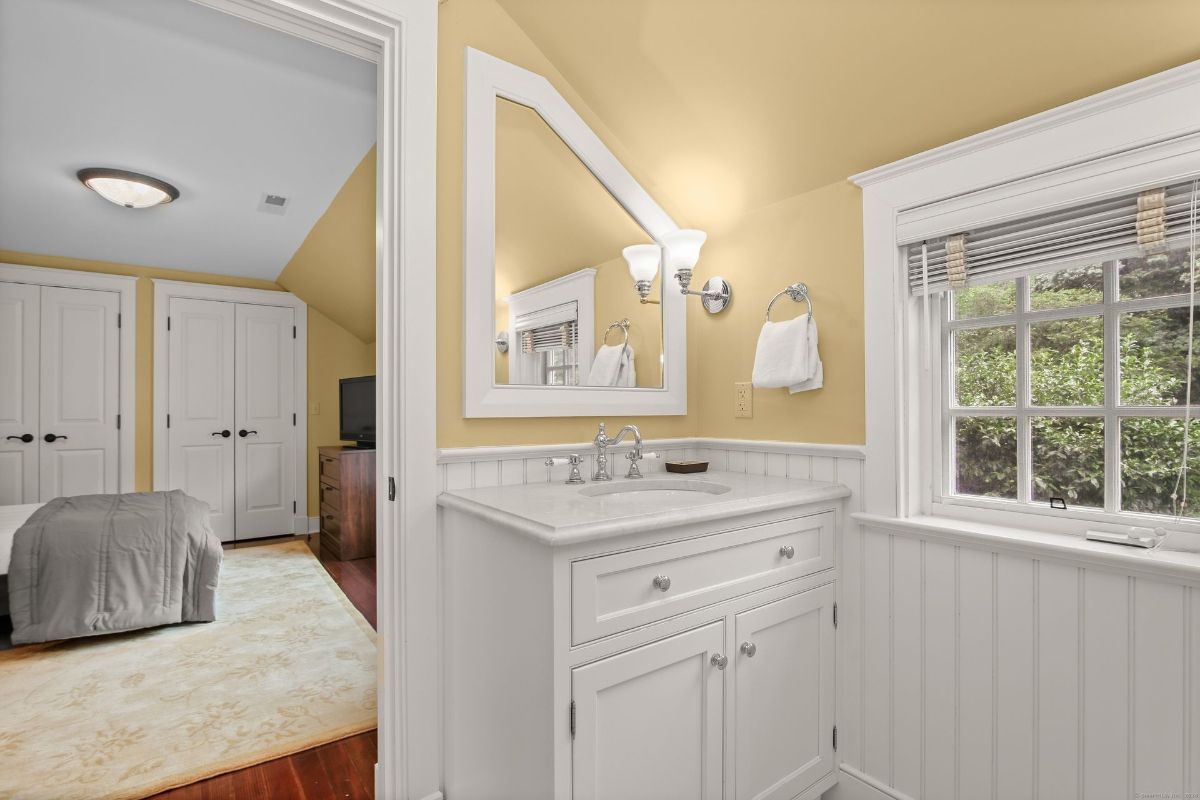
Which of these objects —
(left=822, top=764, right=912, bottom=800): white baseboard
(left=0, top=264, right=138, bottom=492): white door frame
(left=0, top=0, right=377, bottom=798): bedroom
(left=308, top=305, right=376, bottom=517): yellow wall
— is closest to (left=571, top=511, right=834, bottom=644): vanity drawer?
(left=822, top=764, right=912, bottom=800): white baseboard

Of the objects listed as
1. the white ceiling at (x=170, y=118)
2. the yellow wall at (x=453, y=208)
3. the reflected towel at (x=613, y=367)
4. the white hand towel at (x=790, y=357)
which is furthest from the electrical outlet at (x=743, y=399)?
the white ceiling at (x=170, y=118)

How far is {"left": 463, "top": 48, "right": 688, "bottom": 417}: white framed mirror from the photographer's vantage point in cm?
176

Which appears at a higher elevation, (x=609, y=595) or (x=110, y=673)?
(x=609, y=595)

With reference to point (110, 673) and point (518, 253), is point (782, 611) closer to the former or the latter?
point (518, 253)

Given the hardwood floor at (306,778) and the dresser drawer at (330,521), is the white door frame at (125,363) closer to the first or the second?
the dresser drawer at (330,521)

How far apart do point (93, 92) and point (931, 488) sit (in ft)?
11.2

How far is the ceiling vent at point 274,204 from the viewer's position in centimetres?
348

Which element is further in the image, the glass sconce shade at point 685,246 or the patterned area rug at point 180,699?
the glass sconce shade at point 685,246

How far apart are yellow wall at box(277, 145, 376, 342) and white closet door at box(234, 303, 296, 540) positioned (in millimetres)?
406

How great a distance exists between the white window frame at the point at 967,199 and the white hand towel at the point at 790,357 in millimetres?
177

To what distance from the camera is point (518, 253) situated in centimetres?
187

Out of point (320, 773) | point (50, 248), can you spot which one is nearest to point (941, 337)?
point (320, 773)

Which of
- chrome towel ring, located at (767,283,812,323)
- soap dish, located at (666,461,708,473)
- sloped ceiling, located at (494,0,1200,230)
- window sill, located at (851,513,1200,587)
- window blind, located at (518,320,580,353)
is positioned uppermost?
sloped ceiling, located at (494,0,1200,230)

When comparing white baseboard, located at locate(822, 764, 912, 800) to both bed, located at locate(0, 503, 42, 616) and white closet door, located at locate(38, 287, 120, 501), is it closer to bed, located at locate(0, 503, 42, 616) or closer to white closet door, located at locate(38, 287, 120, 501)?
bed, located at locate(0, 503, 42, 616)
